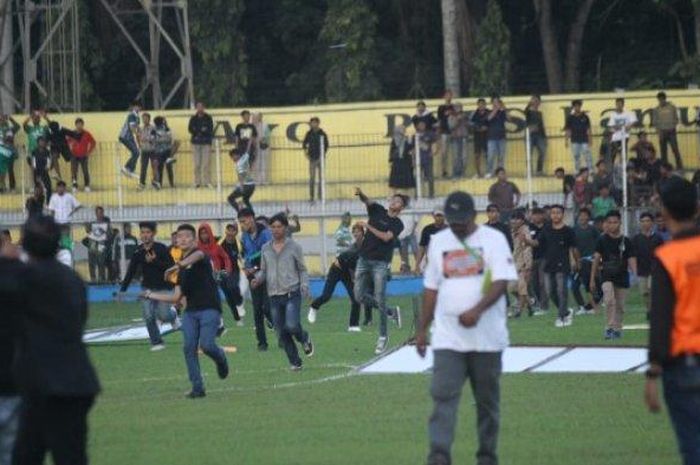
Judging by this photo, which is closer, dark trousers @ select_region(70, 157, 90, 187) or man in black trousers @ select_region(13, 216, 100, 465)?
man in black trousers @ select_region(13, 216, 100, 465)

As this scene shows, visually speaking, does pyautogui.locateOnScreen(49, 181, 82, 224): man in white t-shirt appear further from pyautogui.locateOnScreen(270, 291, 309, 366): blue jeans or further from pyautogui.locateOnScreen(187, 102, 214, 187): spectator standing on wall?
pyautogui.locateOnScreen(270, 291, 309, 366): blue jeans

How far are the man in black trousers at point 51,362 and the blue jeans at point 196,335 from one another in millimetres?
8214

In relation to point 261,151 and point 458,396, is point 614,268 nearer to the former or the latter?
point 458,396

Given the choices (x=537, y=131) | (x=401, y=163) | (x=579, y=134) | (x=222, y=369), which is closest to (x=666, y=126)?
(x=579, y=134)

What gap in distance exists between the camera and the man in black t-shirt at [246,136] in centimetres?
3966

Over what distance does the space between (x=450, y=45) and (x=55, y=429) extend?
35.1 meters

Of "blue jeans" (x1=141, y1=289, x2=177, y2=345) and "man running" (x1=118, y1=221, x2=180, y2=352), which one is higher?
"man running" (x1=118, y1=221, x2=180, y2=352)

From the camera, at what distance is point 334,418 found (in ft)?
57.4

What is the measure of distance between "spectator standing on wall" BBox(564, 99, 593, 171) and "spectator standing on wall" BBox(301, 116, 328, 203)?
4.77m

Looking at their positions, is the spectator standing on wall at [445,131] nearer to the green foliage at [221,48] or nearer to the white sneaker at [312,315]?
the green foliage at [221,48]

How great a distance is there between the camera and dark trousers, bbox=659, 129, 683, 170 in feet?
126

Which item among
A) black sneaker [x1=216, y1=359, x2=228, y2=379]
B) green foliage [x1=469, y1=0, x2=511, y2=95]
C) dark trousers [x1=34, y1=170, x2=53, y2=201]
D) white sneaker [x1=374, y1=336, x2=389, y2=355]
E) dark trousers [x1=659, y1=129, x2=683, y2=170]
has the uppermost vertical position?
green foliage [x1=469, y1=0, x2=511, y2=95]

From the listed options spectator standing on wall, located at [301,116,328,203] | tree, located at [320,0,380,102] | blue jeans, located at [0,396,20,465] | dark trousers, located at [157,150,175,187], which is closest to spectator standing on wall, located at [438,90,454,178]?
spectator standing on wall, located at [301,116,328,203]

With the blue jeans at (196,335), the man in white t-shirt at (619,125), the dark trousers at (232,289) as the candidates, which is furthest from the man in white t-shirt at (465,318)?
the man in white t-shirt at (619,125)
